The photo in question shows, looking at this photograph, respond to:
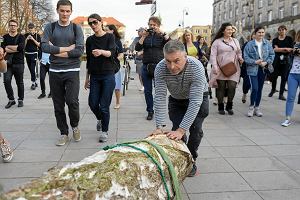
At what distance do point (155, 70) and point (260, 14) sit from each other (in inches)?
2848

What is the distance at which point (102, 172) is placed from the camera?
2.54 m

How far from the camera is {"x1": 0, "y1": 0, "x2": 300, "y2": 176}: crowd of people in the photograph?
12.6 feet

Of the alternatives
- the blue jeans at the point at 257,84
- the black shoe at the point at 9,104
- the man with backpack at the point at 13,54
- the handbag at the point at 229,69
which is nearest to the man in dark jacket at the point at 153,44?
the handbag at the point at 229,69

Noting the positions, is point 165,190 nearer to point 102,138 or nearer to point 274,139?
point 102,138

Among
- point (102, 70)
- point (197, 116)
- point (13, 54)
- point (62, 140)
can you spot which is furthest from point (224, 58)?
point (13, 54)

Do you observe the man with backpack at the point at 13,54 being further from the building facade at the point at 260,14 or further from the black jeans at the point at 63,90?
the building facade at the point at 260,14

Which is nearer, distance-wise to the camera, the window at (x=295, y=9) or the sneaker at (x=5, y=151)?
the sneaker at (x=5, y=151)

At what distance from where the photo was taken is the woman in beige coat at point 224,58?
816 centimetres

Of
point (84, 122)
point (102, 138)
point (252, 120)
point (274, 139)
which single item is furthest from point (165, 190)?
point (252, 120)

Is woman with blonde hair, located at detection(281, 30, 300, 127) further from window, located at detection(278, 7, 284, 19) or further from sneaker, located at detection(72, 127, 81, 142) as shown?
window, located at detection(278, 7, 284, 19)

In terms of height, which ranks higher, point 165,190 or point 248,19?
point 248,19

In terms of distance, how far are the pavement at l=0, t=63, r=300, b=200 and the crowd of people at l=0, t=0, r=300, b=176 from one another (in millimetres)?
252

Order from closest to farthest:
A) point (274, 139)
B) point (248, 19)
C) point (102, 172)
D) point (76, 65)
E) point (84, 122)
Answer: point (102, 172)
point (76, 65)
point (274, 139)
point (84, 122)
point (248, 19)

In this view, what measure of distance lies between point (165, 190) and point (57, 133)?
388cm
